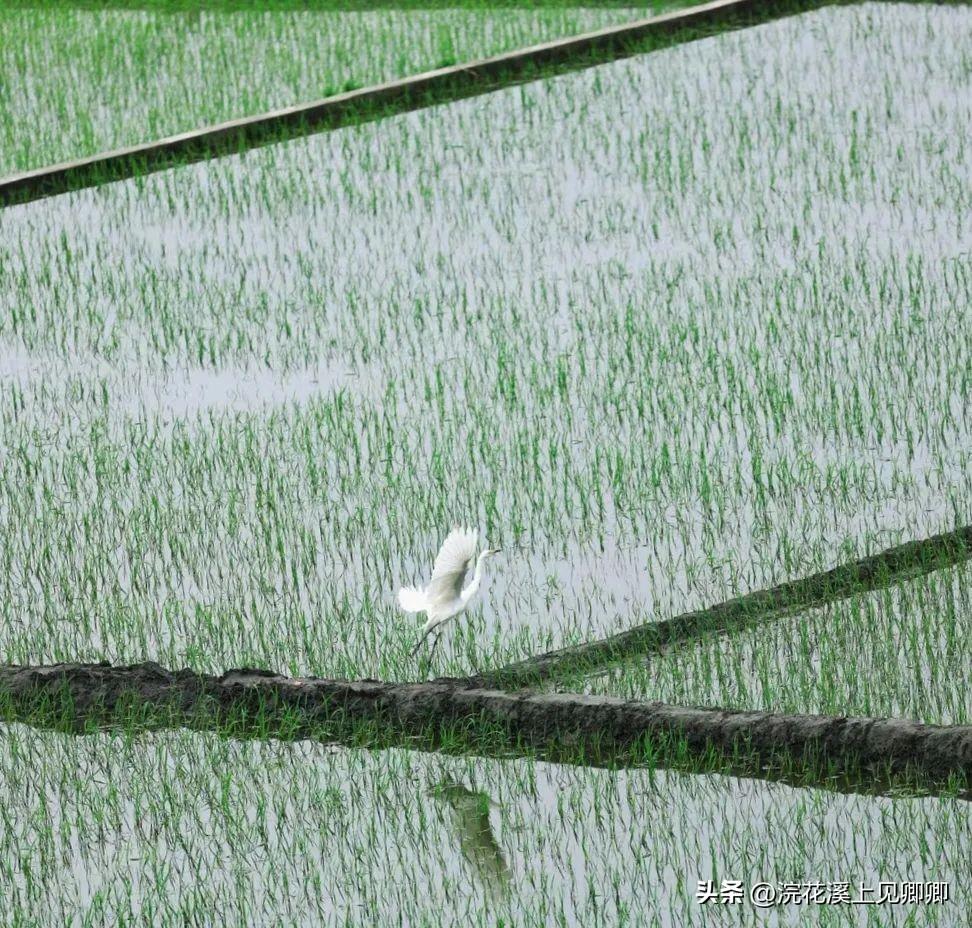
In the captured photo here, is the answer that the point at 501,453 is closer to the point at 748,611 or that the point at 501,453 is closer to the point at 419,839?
the point at 748,611

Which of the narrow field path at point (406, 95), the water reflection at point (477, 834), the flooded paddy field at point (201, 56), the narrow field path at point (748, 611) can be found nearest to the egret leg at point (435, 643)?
the narrow field path at point (748, 611)

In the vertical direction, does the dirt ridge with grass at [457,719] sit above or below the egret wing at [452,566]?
below

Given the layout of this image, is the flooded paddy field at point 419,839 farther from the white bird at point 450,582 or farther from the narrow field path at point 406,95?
the narrow field path at point 406,95

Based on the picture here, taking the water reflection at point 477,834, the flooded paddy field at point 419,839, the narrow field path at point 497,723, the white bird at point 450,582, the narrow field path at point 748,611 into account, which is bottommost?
the narrow field path at point 748,611

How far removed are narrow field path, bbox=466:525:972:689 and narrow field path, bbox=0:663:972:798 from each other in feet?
0.51

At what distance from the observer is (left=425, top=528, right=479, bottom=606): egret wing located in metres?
4.06

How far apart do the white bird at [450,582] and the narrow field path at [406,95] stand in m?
5.32

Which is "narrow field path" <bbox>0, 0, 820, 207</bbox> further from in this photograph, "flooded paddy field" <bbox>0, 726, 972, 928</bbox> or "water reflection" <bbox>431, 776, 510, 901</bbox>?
"water reflection" <bbox>431, 776, 510, 901</bbox>

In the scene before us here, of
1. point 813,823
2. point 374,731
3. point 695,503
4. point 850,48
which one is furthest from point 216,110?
point 813,823

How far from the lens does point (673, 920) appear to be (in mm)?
3320

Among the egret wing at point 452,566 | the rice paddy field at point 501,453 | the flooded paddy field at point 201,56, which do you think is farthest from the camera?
the flooded paddy field at point 201,56

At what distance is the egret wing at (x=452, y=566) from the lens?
160 inches

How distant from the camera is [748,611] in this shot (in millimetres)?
4613

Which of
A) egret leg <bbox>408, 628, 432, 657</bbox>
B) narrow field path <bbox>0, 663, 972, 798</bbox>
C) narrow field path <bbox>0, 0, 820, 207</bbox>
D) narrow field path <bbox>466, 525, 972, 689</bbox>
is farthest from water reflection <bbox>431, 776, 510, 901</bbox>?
narrow field path <bbox>0, 0, 820, 207</bbox>
